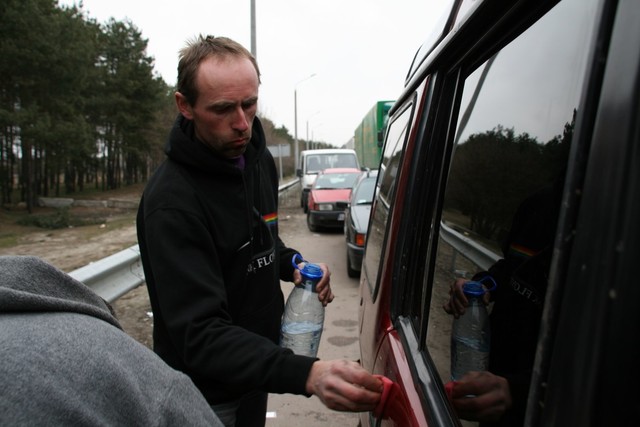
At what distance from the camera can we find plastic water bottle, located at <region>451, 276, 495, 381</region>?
120 centimetres

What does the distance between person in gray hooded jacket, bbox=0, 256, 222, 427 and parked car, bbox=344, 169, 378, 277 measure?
5561 mm

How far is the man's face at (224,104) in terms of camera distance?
1.61 metres

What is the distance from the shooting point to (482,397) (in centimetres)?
104

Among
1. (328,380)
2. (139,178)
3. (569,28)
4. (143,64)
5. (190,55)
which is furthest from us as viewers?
(139,178)

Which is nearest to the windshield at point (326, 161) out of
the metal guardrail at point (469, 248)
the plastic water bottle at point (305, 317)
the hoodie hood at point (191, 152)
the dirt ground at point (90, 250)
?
the dirt ground at point (90, 250)

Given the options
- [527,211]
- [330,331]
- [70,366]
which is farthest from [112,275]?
[527,211]

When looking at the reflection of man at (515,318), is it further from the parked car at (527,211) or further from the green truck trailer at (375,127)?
the green truck trailer at (375,127)

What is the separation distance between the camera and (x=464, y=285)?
1.32m

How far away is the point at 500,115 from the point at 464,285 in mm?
498

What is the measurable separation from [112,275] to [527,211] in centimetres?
431

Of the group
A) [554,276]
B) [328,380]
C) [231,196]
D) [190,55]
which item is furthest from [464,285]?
[190,55]

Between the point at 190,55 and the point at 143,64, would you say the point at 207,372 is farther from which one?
the point at 143,64

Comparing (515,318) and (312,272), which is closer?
(515,318)

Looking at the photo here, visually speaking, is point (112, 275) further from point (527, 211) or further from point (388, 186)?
point (527, 211)
